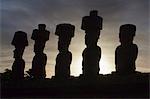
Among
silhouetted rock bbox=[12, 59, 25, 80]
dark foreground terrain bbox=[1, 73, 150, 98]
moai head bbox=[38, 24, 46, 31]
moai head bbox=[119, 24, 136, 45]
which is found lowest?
dark foreground terrain bbox=[1, 73, 150, 98]

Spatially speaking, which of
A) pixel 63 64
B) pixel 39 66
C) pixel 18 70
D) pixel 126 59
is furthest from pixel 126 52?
pixel 18 70

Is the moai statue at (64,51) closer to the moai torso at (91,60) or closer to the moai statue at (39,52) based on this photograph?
the moai torso at (91,60)

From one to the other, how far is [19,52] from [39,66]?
165cm

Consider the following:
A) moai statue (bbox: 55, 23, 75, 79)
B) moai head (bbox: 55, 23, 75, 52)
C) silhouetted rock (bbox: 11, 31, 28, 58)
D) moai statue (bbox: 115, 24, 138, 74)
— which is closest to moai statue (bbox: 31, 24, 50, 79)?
silhouetted rock (bbox: 11, 31, 28, 58)

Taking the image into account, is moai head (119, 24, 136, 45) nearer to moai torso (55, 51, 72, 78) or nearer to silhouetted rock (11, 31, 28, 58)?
moai torso (55, 51, 72, 78)

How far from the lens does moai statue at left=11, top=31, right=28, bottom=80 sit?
21.5 meters

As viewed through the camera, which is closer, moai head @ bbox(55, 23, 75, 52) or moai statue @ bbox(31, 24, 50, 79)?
moai head @ bbox(55, 23, 75, 52)

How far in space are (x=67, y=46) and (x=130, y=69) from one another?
367 centimetres

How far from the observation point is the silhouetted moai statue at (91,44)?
59.9ft

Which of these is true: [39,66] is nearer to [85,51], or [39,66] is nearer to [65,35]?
[65,35]

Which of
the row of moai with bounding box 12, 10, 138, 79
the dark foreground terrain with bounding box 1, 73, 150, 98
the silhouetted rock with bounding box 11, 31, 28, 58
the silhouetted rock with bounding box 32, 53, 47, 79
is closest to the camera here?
the dark foreground terrain with bounding box 1, 73, 150, 98

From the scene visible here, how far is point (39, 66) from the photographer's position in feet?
68.8

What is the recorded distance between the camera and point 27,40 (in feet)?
73.3

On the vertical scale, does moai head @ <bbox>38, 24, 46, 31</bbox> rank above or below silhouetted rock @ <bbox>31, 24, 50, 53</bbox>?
above
